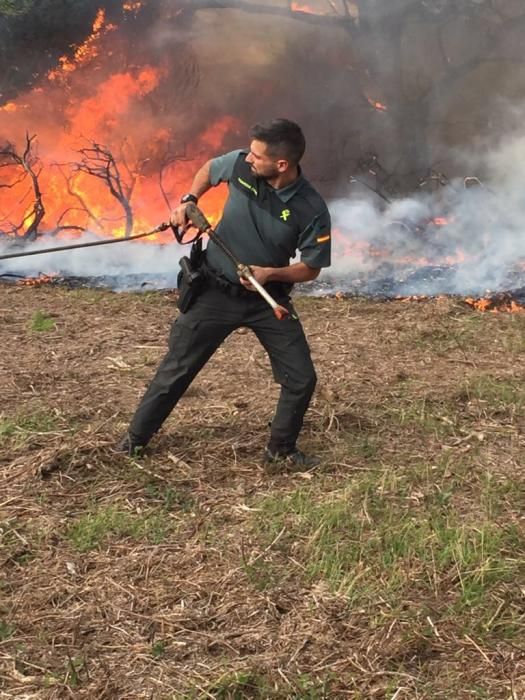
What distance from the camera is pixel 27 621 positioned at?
306 cm

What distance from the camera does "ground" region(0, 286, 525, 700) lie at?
9.30ft

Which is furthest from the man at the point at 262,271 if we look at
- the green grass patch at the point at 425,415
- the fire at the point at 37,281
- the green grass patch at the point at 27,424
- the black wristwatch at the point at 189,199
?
the fire at the point at 37,281

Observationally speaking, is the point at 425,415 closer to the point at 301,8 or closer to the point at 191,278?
the point at 191,278

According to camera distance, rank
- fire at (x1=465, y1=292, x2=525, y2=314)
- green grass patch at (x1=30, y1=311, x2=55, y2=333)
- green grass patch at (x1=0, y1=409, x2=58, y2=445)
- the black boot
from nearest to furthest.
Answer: the black boot → green grass patch at (x1=0, y1=409, x2=58, y2=445) → green grass patch at (x1=30, y1=311, x2=55, y2=333) → fire at (x1=465, y1=292, x2=525, y2=314)

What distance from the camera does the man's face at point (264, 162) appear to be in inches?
154

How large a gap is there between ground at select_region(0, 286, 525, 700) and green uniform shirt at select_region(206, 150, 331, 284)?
1326mm

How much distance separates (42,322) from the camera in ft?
Result: 25.5

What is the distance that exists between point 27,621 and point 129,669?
21.5 inches

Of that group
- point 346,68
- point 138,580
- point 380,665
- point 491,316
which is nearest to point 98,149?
point 346,68

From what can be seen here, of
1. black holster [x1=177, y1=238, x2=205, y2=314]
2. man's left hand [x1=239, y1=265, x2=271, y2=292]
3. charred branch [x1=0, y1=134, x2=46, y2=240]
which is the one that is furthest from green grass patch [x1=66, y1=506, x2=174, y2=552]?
charred branch [x1=0, y1=134, x2=46, y2=240]

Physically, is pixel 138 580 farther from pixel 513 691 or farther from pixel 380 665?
pixel 513 691

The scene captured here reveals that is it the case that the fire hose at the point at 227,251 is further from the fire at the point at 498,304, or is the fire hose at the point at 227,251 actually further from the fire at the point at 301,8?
the fire at the point at 301,8

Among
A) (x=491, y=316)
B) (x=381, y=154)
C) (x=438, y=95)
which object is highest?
(x=438, y=95)

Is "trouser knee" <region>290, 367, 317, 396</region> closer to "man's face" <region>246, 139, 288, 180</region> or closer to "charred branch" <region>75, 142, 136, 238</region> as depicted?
"man's face" <region>246, 139, 288, 180</region>
